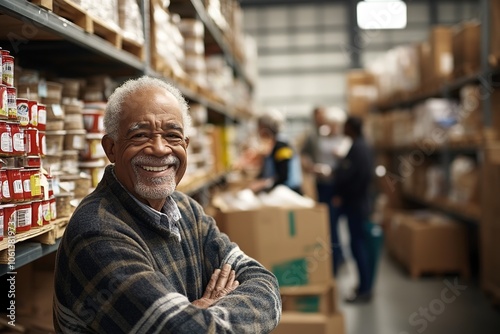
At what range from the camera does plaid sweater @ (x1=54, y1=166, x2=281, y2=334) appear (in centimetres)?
153

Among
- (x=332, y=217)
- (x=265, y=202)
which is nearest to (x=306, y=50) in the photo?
(x=332, y=217)

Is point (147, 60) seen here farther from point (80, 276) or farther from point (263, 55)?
point (263, 55)

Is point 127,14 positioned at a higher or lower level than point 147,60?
higher

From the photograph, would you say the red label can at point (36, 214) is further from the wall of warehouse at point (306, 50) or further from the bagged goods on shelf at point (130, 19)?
the wall of warehouse at point (306, 50)

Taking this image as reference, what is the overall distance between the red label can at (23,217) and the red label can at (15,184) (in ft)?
0.11

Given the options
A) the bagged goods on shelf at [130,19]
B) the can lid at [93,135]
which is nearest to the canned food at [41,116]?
the can lid at [93,135]

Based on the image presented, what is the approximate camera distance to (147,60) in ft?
10.2

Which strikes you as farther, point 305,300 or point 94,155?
point 305,300

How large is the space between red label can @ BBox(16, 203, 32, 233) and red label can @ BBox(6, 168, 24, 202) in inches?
1.3

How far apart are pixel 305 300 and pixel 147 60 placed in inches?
75.4

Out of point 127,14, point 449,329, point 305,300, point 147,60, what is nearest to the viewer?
point 127,14

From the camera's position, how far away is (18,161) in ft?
6.34

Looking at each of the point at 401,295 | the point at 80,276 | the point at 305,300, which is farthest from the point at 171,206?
the point at 401,295

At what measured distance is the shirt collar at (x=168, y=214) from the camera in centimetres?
180
